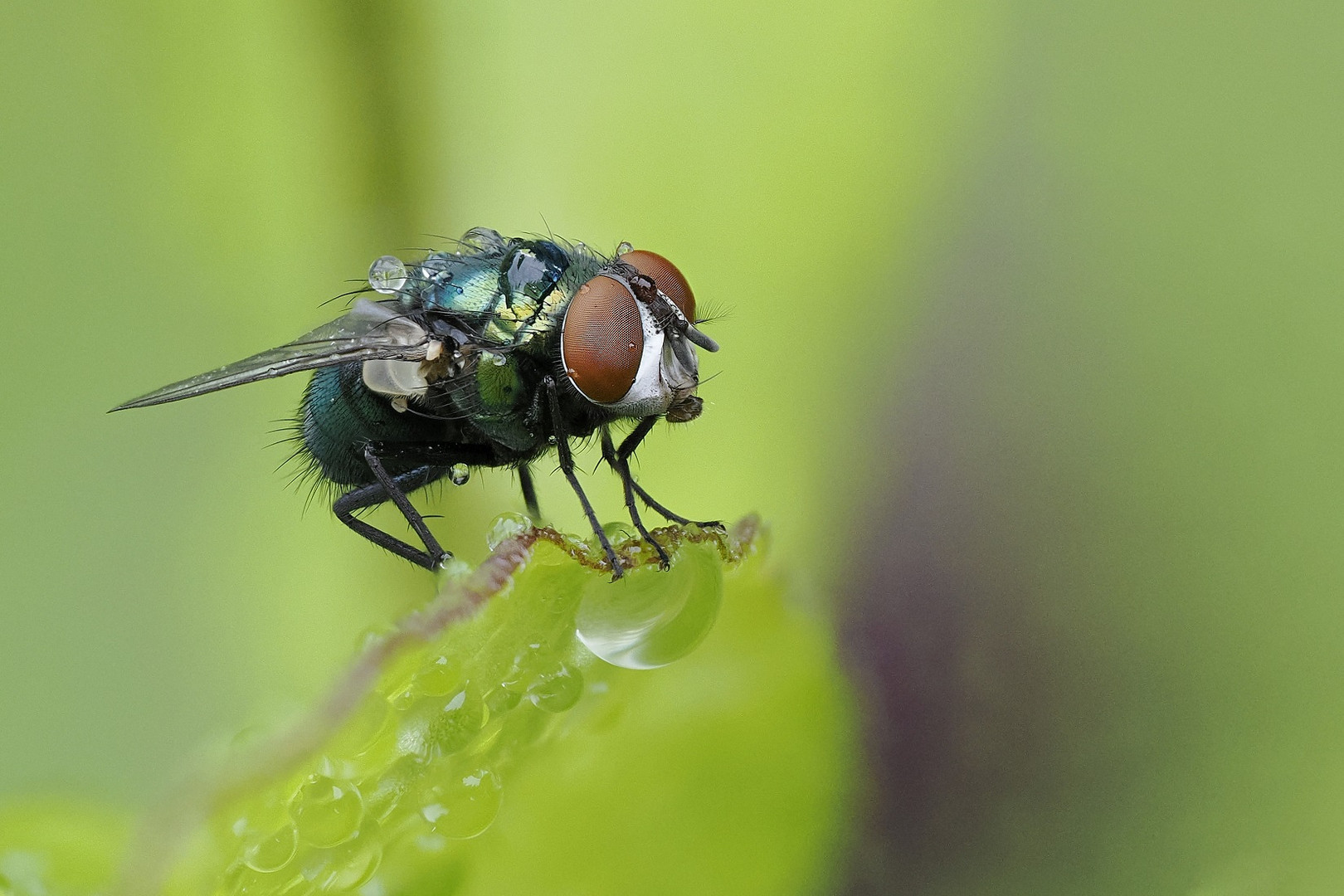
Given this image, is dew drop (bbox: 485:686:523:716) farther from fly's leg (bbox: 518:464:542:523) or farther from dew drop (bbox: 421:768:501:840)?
fly's leg (bbox: 518:464:542:523)

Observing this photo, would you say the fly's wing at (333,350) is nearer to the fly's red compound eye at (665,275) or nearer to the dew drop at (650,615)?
the fly's red compound eye at (665,275)

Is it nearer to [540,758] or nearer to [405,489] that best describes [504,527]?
[540,758]

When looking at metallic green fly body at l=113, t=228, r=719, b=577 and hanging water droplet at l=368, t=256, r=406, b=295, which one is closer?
metallic green fly body at l=113, t=228, r=719, b=577

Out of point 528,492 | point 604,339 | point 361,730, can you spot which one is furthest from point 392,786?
point 528,492

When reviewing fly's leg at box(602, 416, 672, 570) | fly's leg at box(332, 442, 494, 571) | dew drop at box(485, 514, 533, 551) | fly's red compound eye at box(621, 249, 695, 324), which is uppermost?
fly's red compound eye at box(621, 249, 695, 324)

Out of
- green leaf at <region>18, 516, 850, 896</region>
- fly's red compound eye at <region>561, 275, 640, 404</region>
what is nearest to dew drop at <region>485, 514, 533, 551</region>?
green leaf at <region>18, 516, 850, 896</region>

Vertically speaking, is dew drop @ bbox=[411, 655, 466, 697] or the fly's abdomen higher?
dew drop @ bbox=[411, 655, 466, 697]

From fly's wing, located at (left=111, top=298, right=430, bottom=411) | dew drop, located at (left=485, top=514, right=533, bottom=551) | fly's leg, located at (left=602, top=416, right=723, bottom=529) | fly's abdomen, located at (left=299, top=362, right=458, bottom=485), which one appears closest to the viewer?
dew drop, located at (left=485, top=514, right=533, bottom=551)

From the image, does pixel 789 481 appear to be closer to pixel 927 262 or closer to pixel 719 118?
pixel 927 262
